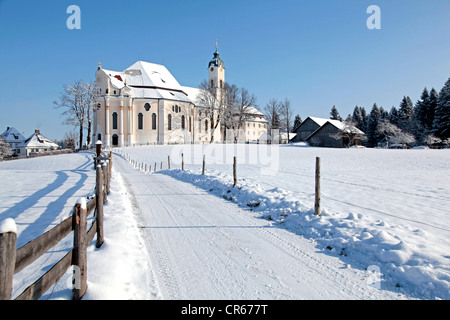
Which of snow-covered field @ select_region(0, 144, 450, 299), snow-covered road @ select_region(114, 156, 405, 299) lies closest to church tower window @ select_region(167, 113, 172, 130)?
snow-covered field @ select_region(0, 144, 450, 299)

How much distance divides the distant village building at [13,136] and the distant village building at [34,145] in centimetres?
438

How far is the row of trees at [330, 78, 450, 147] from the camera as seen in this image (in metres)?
43.6

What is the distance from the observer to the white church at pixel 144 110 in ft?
173

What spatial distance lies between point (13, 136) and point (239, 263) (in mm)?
95442

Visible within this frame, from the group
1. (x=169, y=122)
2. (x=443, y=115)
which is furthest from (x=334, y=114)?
(x=169, y=122)

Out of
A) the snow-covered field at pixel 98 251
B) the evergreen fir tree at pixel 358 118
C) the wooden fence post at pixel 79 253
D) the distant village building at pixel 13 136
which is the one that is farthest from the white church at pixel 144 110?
the wooden fence post at pixel 79 253

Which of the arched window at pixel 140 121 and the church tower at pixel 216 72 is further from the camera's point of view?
the church tower at pixel 216 72

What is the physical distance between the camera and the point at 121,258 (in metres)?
4.09

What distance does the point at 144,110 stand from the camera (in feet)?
180

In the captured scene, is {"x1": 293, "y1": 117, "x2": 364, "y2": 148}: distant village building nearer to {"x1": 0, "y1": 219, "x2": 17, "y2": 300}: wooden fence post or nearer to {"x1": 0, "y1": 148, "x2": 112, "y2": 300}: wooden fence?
{"x1": 0, "y1": 148, "x2": 112, "y2": 300}: wooden fence

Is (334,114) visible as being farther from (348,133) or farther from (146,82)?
(146,82)

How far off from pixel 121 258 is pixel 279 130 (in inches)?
2746

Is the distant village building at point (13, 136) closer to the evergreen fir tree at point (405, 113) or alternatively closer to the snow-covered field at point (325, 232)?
the snow-covered field at point (325, 232)
